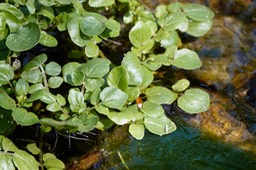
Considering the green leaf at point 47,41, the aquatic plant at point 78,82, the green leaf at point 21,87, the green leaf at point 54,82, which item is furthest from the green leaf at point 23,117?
the green leaf at point 47,41

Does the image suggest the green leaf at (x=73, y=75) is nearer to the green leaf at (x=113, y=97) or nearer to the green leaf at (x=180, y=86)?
the green leaf at (x=113, y=97)

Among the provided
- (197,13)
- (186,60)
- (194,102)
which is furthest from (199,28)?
(194,102)

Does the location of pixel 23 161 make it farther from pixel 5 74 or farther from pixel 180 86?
pixel 180 86

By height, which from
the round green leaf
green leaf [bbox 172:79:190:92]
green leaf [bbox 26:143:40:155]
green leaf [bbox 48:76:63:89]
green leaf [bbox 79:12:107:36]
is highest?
green leaf [bbox 79:12:107:36]

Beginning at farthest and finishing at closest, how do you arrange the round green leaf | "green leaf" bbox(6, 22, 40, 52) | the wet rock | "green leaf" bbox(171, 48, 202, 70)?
"green leaf" bbox(171, 48, 202, 70) < the wet rock < the round green leaf < "green leaf" bbox(6, 22, 40, 52)

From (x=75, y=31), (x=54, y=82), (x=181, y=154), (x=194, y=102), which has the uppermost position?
(x=75, y=31)

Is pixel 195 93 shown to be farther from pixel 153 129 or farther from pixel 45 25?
pixel 45 25

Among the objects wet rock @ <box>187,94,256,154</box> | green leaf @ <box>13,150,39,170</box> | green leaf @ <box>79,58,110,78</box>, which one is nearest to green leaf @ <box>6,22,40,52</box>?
green leaf @ <box>79,58,110,78</box>

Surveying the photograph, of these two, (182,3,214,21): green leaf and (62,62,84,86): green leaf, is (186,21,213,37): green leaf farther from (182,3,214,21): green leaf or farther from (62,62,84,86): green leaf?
(62,62,84,86): green leaf
